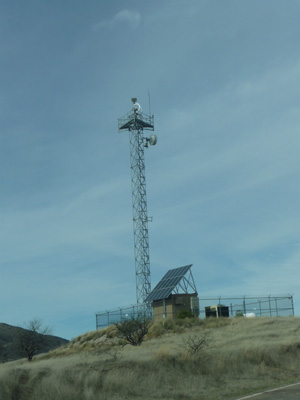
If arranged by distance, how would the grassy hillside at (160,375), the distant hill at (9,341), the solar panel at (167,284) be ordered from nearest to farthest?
the grassy hillside at (160,375)
the solar panel at (167,284)
the distant hill at (9,341)

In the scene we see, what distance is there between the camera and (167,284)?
5166 centimetres

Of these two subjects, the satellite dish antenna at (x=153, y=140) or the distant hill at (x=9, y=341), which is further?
the distant hill at (x=9, y=341)

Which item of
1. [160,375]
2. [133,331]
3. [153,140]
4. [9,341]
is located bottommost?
[160,375]

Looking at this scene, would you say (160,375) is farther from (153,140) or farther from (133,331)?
(153,140)

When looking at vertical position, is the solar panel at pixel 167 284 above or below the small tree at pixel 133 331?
above

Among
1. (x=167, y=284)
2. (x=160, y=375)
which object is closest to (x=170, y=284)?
(x=167, y=284)

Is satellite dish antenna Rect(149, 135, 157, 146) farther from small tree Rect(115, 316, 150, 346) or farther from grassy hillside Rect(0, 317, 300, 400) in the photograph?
grassy hillside Rect(0, 317, 300, 400)

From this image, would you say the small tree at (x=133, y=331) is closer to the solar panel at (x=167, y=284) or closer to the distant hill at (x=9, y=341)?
A: the solar panel at (x=167, y=284)

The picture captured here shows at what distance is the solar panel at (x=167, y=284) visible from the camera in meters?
49.8

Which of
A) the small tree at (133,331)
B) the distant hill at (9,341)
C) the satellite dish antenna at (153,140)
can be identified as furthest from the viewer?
the distant hill at (9,341)

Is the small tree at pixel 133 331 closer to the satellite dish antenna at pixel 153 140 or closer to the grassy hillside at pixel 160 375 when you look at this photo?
the grassy hillside at pixel 160 375

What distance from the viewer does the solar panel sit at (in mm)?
49781

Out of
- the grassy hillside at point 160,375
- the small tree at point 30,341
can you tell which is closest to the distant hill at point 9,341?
the small tree at point 30,341

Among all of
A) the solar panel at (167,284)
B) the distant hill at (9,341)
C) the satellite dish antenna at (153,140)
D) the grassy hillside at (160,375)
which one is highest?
the satellite dish antenna at (153,140)
